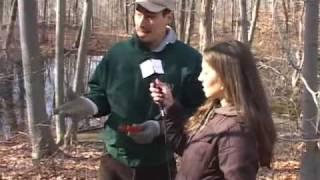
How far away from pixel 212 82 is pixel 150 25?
2.25ft

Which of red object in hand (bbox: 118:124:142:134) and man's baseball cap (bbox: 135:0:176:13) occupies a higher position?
man's baseball cap (bbox: 135:0:176:13)

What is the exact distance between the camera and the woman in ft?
7.48

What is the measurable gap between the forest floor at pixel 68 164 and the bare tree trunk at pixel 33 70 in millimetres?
246

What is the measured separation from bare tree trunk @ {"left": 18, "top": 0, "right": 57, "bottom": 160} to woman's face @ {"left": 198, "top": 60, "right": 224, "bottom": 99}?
15.6ft

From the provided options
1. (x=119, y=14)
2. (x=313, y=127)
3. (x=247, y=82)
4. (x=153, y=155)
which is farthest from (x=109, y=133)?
(x=119, y=14)

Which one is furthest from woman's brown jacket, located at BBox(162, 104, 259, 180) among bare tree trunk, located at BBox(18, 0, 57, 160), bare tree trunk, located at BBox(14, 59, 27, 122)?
bare tree trunk, located at BBox(14, 59, 27, 122)

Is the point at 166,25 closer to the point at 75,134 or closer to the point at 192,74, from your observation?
the point at 192,74

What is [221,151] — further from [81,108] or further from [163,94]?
[81,108]

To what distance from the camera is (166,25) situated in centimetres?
304

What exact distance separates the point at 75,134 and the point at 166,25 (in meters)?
6.37

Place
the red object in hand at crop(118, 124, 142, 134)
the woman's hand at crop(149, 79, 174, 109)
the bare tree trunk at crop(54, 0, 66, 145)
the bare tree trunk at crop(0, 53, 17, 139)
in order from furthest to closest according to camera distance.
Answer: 1. the bare tree trunk at crop(0, 53, 17, 139)
2. the bare tree trunk at crop(54, 0, 66, 145)
3. the red object in hand at crop(118, 124, 142, 134)
4. the woman's hand at crop(149, 79, 174, 109)

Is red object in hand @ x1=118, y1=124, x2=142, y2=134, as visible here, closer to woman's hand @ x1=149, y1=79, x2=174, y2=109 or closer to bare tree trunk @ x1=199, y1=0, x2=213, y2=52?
woman's hand @ x1=149, y1=79, x2=174, y2=109

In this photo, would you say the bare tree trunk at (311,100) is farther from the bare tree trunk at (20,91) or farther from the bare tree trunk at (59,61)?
the bare tree trunk at (20,91)

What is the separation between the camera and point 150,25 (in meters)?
2.97
